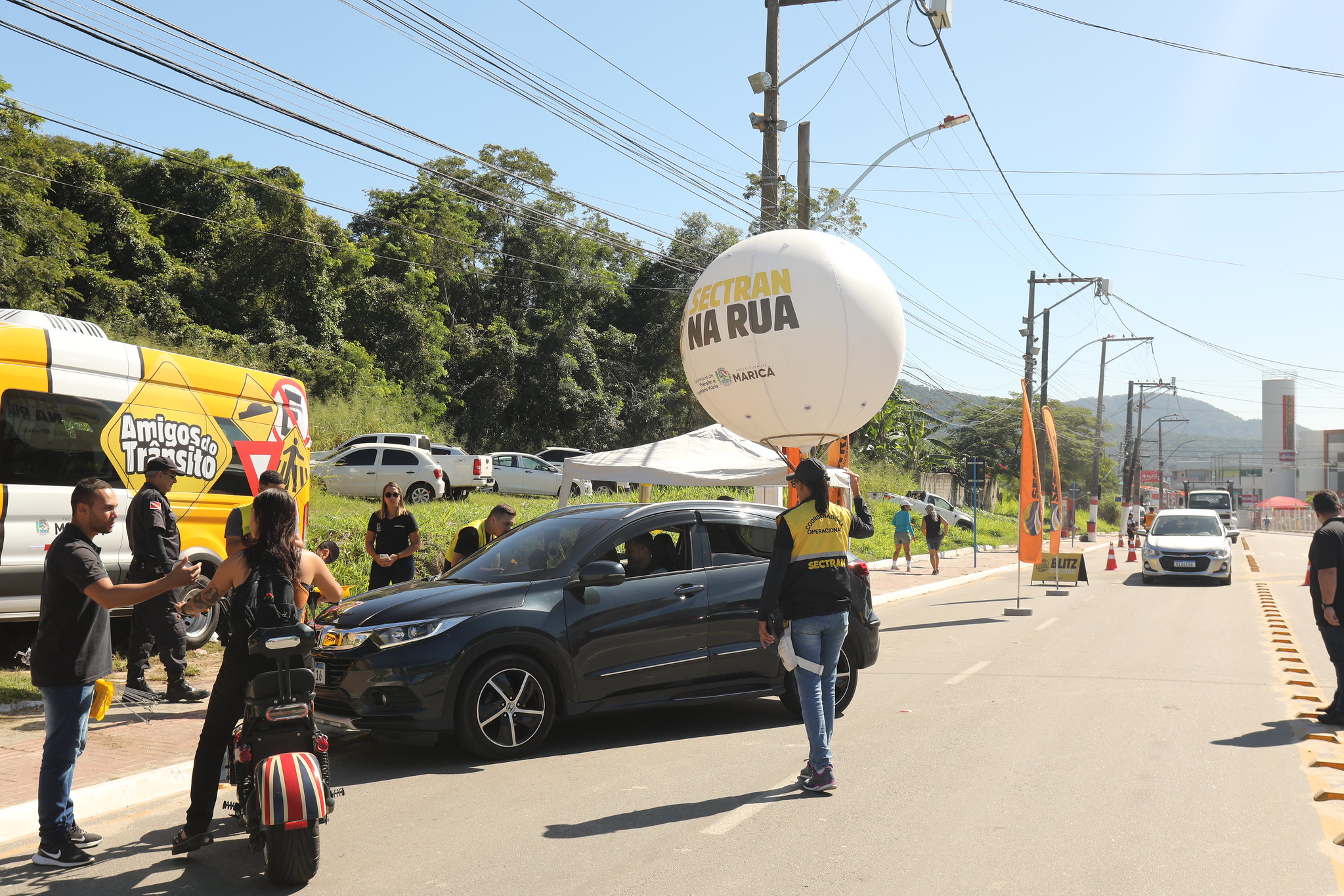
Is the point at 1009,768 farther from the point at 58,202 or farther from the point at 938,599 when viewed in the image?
the point at 58,202

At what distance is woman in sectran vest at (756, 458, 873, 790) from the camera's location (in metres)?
6.15

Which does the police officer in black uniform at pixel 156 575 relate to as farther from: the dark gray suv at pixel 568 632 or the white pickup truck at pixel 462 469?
the white pickup truck at pixel 462 469

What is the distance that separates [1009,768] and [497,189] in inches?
1617

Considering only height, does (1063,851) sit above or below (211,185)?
below

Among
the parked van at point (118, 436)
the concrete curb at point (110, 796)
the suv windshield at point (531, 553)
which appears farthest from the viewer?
the parked van at point (118, 436)

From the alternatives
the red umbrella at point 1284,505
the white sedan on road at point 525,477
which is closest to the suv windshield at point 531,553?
the white sedan on road at point 525,477

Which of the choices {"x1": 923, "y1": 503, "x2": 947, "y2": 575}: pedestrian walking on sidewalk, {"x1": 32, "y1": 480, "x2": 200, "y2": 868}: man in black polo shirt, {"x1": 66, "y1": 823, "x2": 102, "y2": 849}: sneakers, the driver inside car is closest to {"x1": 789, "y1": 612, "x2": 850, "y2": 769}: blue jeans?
the driver inside car

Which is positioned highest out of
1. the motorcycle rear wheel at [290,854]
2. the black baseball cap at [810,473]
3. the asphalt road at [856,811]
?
the black baseball cap at [810,473]

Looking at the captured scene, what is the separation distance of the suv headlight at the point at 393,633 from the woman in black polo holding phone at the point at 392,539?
122 inches

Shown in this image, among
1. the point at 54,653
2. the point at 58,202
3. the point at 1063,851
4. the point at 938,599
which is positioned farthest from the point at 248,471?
the point at 58,202

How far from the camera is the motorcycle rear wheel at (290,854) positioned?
4.55 m

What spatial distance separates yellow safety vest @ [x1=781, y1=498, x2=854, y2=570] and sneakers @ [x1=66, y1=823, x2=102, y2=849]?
3.92 metres

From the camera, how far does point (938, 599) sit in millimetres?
19984

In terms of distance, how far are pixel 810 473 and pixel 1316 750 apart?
448 cm
